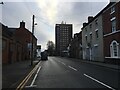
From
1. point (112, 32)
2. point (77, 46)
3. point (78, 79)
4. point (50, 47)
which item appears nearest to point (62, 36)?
point (50, 47)

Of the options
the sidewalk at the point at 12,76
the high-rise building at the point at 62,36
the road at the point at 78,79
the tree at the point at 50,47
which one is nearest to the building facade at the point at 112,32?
the road at the point at 78,79

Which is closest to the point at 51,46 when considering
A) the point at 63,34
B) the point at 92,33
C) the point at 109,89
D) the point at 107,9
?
the point at 63,34

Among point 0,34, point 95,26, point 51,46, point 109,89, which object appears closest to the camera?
point 109,89

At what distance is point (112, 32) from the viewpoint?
32.5 metres

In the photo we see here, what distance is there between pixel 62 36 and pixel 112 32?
108m

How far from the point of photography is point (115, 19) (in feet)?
102

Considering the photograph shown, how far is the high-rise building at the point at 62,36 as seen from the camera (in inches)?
4777

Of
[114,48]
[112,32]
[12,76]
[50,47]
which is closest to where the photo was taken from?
[12,76]

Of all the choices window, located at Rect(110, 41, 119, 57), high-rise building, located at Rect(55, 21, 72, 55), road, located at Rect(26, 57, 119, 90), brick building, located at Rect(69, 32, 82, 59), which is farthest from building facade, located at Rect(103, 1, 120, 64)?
high-rise building, located at Rect(55, 21, 72, 55)

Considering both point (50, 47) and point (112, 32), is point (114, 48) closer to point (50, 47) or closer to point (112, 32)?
point (112, 32)

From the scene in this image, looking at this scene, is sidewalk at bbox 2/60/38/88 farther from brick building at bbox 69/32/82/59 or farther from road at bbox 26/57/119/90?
brick building at bbox 69/32/82/59

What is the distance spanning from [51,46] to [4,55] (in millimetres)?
122521

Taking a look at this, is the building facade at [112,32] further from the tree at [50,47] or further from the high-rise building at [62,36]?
the tree at [50,47]

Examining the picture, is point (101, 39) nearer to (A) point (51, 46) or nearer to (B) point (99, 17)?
(B) point (99, 17)
